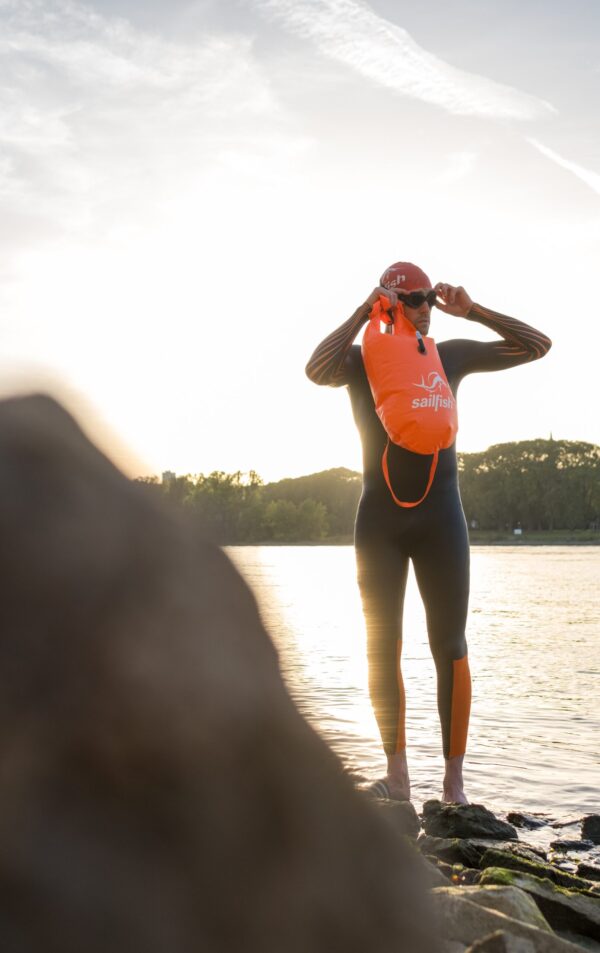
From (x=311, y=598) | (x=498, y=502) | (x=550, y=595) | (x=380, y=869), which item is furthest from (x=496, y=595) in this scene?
(x=498, y=502)

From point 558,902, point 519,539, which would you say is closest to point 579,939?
point 558,902

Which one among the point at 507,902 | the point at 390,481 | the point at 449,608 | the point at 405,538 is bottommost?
the point at 507,902

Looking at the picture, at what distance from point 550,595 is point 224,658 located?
81.3 feet

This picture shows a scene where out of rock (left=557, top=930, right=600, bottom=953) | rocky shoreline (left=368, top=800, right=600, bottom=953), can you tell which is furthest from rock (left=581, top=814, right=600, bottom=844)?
rock (left=557, top=930, right=600, bottom=953)

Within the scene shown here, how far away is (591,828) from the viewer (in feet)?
15.6

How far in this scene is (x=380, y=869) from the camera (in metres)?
0.99

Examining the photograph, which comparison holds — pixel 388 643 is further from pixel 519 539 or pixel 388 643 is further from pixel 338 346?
pixel 519 539

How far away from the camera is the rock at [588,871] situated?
159 inches

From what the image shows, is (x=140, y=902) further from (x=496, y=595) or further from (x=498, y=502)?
(x=498, y=502)

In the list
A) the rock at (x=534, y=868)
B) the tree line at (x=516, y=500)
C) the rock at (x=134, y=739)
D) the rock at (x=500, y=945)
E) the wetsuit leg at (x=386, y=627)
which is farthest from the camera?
the tree line at (x=516, y=500)

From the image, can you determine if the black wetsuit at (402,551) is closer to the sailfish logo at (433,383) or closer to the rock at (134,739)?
the sailfish logo at (433,383)

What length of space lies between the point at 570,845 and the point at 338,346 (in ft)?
8.73

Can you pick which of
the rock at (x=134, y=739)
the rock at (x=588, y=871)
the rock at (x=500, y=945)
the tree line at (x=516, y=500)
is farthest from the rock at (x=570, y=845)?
the tree line at (x=516, y=500)

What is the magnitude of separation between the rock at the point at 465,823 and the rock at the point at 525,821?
34 cm
